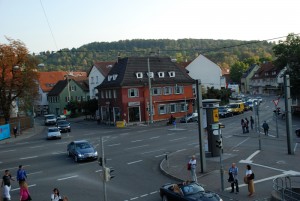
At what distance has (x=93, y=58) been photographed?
14488 cm

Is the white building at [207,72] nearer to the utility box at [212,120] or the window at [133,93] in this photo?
the window at [133,93]

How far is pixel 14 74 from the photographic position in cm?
5431

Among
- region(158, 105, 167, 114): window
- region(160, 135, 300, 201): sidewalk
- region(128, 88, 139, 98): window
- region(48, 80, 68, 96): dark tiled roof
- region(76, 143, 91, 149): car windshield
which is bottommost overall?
region(160, 135, 300, 201): sidewalk

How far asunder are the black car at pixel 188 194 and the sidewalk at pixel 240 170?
2.42 metres

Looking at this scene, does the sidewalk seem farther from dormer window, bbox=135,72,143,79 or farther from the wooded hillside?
the wooded hillside

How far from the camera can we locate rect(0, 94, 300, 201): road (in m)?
19.7

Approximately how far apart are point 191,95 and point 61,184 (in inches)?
1762

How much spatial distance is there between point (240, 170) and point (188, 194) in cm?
822

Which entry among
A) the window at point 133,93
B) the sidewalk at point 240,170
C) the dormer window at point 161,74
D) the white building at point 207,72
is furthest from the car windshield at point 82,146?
the white building at point 207,72

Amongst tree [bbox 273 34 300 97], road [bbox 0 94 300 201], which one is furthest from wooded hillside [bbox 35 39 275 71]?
road [bbox 0 94 300 201]

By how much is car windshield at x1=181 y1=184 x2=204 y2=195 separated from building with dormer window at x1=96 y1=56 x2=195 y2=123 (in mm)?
38907

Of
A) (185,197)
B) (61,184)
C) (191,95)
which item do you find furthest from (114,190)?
(191,95)

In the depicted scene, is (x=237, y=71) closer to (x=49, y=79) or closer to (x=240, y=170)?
(x=49, y=79)

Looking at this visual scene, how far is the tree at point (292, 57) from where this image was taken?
54000mm
